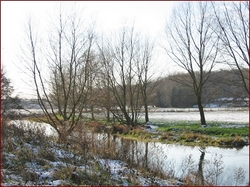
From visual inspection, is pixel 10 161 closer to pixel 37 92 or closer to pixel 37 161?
pixel 37 161

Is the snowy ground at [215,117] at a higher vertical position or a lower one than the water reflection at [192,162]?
higher

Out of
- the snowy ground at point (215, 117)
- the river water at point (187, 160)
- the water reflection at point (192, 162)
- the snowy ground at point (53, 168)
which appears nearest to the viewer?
the snowy ground at point (53, 168)

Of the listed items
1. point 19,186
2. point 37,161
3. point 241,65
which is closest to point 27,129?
point 37,161

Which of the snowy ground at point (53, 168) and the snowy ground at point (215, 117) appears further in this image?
the snowy ground at point (215, 117)

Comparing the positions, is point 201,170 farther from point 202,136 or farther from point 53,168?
point 202,136

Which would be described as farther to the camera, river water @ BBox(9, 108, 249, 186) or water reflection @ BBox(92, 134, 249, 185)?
river water @ BBox(9, 108, 249, 186)

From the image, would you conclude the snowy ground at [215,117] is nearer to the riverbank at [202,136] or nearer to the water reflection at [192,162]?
the riverbank at [202,136]

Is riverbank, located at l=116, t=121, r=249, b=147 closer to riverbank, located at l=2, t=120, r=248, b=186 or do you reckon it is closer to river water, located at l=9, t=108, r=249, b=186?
river water, located at l=9, t=108, r=249, b=186

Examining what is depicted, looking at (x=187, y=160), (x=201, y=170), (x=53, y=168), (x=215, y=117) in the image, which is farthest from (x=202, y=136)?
(x=215, y=117)

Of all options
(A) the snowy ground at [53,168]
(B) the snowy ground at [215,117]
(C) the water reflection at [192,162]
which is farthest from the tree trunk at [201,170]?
(B) the snowy ground at [215,117]

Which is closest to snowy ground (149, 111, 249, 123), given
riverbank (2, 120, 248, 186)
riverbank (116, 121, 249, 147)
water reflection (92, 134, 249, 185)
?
riverbank (116, 121, 249, 147)

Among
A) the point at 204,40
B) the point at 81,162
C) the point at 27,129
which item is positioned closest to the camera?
the point at 81,162

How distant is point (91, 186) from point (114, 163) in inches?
115

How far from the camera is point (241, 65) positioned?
1670cm
